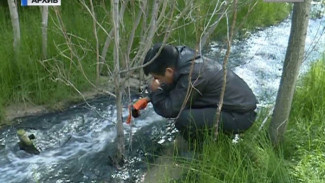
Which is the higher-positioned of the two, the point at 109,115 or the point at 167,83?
the point at 167,83

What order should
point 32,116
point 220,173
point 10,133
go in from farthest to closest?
point 32,116
point 10,133
point 220,173

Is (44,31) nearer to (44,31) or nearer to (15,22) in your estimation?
(44,31)

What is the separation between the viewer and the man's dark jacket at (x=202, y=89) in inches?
119

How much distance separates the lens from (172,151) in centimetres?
345

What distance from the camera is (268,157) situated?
2744mm

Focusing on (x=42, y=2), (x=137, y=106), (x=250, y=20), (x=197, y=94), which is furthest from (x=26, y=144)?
(x=250, y=20)

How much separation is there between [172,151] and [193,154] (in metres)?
0.50

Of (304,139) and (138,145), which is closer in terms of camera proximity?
(304,139)

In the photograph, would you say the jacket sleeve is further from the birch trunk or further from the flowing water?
the birch trunk

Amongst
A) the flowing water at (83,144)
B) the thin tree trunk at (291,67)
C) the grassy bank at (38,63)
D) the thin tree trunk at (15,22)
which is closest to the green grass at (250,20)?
the grassy bank at (38,63)

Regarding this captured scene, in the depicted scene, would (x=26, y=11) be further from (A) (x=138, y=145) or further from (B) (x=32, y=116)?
(A) (x=138, y=145)

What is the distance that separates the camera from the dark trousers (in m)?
3.12

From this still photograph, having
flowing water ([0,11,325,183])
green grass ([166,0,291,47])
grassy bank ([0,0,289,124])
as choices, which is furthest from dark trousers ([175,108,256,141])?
green grass ([166,0,291,47])

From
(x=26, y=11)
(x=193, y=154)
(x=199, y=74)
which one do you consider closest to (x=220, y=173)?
(x=193, y=154)
